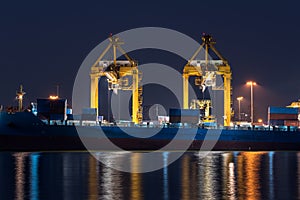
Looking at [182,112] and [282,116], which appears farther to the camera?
[282,116]

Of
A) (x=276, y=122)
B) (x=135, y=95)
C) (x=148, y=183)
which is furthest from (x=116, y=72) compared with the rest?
(x=148, y=183)

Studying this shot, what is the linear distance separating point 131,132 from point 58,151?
25.9 feet

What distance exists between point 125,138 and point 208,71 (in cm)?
1407

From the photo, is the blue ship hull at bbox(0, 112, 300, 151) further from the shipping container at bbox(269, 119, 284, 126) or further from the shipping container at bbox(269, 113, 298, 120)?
the shipping container at bbox(269, 113, 298, 120)

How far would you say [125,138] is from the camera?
2050 inches

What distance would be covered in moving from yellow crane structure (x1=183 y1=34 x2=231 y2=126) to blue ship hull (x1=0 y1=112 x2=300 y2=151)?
551 centimetres

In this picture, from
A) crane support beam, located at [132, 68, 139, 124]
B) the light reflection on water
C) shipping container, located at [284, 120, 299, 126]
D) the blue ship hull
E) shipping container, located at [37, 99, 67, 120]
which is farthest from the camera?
shipping container, located at [284, 120, 299, 126]

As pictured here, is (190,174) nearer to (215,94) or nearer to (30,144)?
(30,144)

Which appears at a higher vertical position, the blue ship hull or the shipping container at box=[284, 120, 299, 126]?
the shipping container at box=[284, 120, 299, 126]

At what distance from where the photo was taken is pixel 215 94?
218 feet

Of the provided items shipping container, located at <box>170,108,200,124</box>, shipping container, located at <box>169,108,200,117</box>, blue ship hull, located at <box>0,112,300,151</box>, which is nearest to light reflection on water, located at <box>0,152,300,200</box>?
blue ship hull, located at <box>0,112,300,151</box>

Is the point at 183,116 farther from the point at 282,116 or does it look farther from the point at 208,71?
the point at 282,116

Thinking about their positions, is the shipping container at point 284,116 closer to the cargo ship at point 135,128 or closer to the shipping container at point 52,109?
the cargo ship at point 135,128

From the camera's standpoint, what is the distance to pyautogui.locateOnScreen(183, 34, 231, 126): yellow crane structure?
60.2 meters
